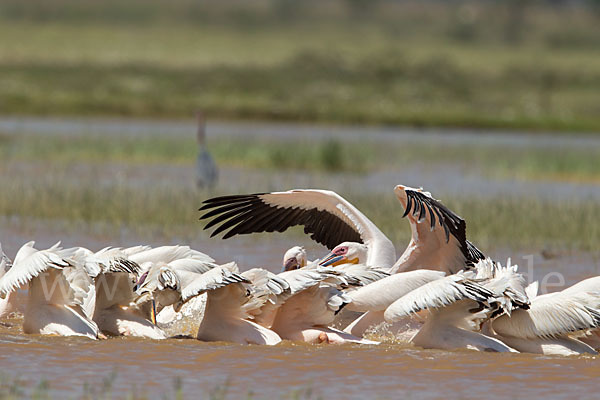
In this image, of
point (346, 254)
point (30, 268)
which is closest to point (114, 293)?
point (30, 268)

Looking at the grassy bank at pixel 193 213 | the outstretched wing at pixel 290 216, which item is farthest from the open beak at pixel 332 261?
the grassy bank at pixel 193 213

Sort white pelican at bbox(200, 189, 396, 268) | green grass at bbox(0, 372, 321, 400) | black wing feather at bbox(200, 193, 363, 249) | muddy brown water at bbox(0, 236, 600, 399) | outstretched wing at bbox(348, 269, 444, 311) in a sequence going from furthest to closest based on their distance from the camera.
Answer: black wing feather at bbox(200, 193, 363, 249), white pelican at bbox(200, 189, 396, 268), outstretched wing at bbox(348, 269, 444, 311), muddy brown water at bbox(0, 236, 600, 399), green grass at bbox(0, 372, 321, 400)

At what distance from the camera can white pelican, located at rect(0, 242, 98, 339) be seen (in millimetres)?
5949

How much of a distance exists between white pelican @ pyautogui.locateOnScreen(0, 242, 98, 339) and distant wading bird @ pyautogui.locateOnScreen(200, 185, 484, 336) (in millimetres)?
1037

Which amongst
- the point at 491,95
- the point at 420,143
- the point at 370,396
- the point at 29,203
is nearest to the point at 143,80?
the point at 491,95

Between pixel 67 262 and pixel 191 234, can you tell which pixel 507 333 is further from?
pixel 191 234

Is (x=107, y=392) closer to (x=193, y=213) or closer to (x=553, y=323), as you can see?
(x=553, y=323)

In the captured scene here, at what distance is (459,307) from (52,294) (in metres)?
2.10

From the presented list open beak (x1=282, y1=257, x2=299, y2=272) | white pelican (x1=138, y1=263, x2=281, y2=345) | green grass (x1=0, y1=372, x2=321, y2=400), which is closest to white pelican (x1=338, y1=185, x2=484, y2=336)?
open beak (x1=282, y1=257, x2=299, y2=272)

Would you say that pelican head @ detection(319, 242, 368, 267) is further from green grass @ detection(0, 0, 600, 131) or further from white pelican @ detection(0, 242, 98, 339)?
green grass @ detection(0, 0, 600, 131)

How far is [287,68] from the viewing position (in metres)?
38.6

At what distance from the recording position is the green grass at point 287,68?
28.6 m

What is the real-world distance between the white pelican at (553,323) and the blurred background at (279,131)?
10.3 ft

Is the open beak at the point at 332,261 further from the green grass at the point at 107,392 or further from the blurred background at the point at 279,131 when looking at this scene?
the green grass at the point at 107,392
